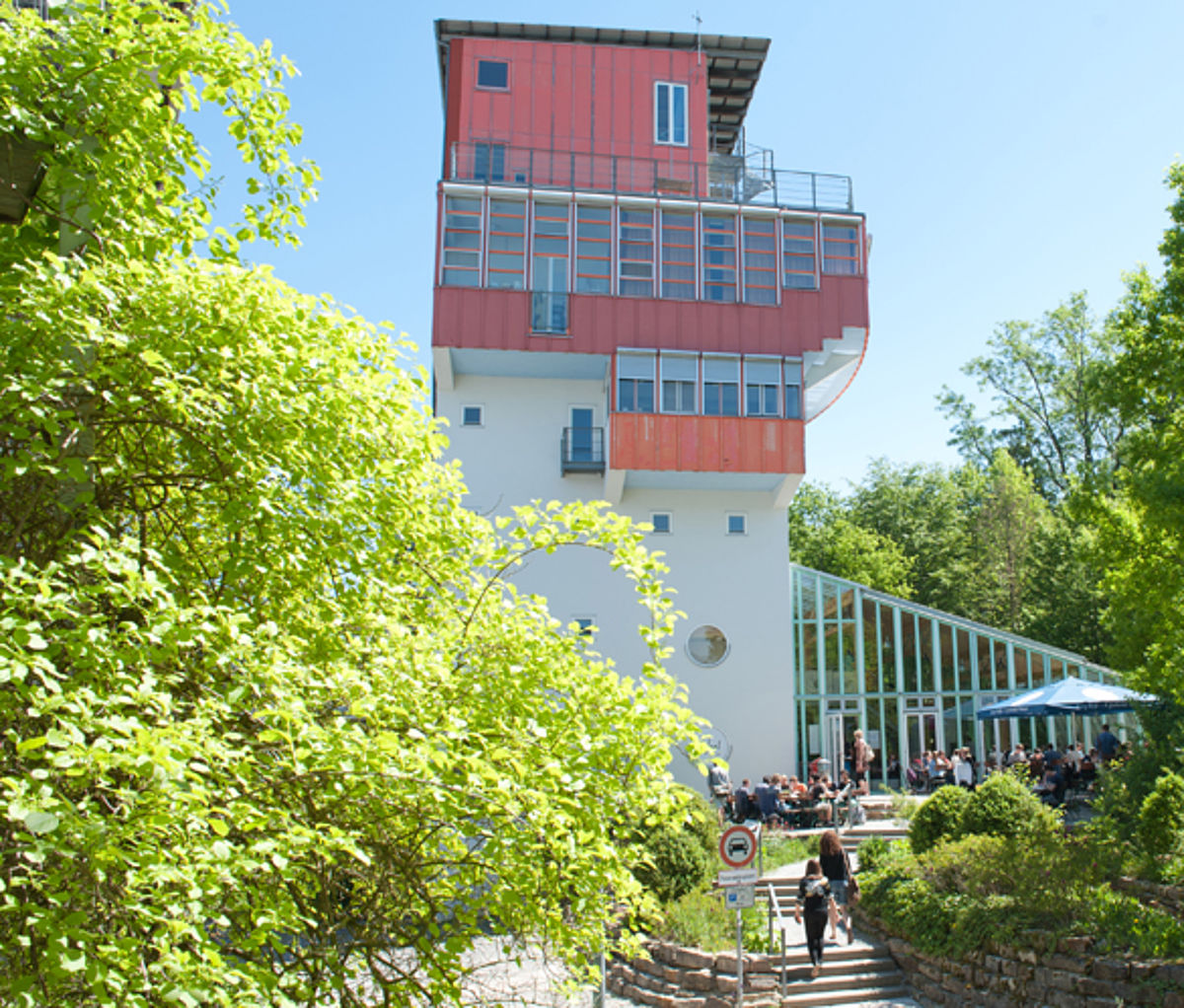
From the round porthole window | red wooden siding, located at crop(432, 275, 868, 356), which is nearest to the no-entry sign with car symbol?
the round porthole window

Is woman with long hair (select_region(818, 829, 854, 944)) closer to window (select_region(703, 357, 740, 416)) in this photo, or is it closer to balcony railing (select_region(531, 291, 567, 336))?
window (select_region(703, 357, 740, 416))

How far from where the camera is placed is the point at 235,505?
4660 millimetres

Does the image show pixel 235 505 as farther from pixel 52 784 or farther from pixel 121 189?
pixel 121 189

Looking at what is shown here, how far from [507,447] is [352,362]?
18.7 metres

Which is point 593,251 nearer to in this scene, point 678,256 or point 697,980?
point 678,256

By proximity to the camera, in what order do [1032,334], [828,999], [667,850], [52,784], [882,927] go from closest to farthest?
1. [52,784]
2. [828,999]
3. [882,927]
4. [667,850]
5. [1032,334]

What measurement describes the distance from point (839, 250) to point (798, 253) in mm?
1056

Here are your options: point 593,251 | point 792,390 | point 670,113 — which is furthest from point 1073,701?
point 670,113

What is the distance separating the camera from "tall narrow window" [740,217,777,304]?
2434 cm

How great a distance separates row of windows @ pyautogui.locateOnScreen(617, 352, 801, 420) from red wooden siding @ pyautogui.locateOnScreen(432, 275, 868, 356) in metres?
0.34

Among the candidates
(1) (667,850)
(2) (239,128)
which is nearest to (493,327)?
(1) (667,850)

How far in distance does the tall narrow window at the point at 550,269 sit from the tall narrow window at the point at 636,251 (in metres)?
1.38

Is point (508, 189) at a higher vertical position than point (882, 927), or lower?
higher

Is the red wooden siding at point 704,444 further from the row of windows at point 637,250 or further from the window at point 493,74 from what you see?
the window at point 493,74
